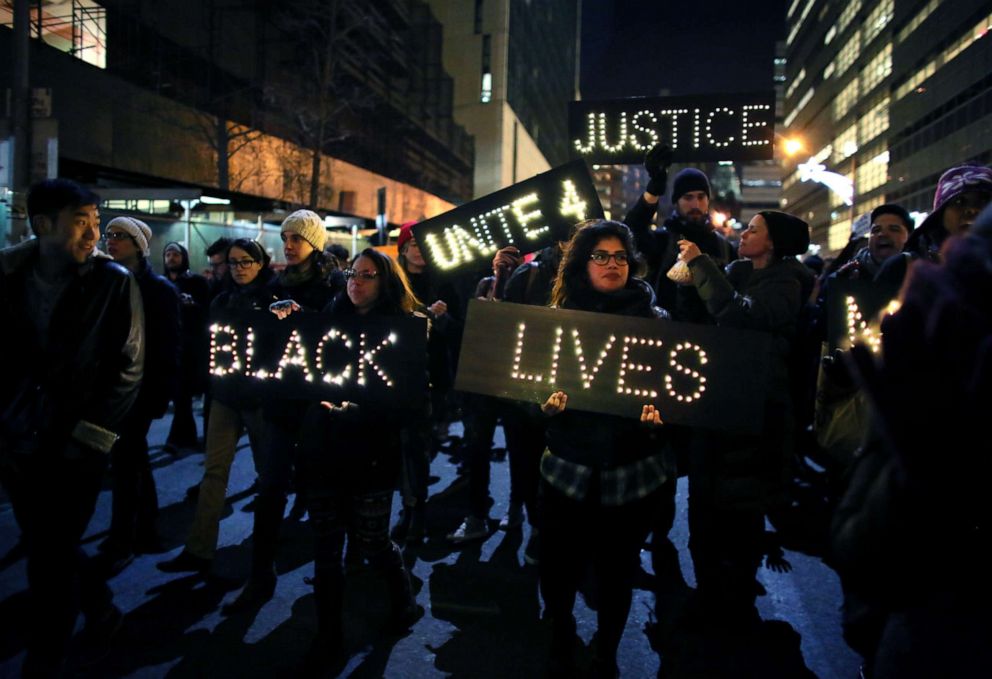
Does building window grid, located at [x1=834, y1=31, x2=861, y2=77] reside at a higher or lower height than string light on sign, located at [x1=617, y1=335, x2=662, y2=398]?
higher

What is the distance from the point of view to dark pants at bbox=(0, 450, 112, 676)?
288 centimetres

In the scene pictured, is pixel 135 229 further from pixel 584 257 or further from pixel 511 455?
pixel 584 257

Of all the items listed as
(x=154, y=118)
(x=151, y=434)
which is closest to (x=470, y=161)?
(x=154, y=118)

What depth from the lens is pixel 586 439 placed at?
3055 mm

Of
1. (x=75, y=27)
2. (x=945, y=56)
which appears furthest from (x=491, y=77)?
(x=75, y=27)

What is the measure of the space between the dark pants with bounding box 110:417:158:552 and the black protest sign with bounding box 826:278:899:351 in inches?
173

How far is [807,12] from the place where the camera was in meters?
85.0

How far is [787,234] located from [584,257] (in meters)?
1.40

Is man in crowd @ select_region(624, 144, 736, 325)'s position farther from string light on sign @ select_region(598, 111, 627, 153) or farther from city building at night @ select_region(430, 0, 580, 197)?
city building at night @ select_region(430, 0, 580, 197)

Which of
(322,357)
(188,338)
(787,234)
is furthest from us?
(188,338)

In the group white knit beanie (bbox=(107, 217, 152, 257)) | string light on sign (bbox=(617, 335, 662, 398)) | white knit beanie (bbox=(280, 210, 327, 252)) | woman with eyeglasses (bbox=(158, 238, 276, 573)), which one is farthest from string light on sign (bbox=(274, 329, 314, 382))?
white knit beanie (bbox=(107, 217, 152, 257))

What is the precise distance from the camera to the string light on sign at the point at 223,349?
12.1 ft

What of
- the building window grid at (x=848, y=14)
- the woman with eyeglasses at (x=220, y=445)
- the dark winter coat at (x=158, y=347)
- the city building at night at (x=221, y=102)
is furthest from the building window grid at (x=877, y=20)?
the dark winter coat at (x=158, y=347)

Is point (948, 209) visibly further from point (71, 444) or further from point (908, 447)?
point (71, 444)
